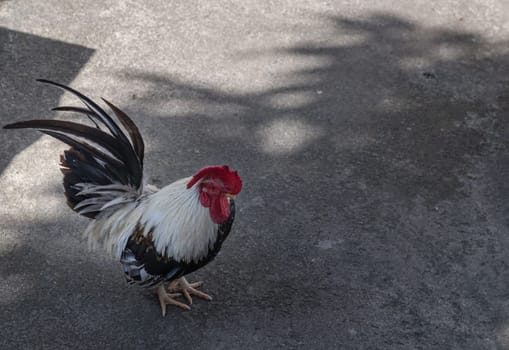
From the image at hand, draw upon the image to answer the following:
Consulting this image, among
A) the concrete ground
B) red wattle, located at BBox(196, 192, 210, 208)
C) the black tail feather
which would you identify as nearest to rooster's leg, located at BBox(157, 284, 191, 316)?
the concrete ground

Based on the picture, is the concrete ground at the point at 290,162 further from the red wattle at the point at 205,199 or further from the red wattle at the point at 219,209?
the red wattle at the point at 205,199

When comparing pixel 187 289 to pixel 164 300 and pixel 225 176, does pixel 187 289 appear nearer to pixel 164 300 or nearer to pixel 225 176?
pixel 164 300

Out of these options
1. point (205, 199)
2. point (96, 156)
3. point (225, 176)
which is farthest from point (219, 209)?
point (96, 156)

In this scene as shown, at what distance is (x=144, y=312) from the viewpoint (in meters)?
5.01

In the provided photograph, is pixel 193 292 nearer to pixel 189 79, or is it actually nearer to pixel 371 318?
pixel 371 318

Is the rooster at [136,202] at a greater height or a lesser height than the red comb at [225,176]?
lesser

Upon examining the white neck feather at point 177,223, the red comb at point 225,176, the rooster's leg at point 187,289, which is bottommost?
the rooster's leg at point 187,289

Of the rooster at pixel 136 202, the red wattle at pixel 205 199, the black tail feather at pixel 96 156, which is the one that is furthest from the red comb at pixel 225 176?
the black tail feather at pixel 96 156

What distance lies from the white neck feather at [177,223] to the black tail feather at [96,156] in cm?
Result: 24

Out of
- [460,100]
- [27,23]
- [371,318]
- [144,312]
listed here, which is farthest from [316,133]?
[27,23]

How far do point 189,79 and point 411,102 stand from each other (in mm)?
2237

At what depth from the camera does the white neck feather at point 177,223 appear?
4.44 meters

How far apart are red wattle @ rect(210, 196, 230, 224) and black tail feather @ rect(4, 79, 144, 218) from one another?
62cm

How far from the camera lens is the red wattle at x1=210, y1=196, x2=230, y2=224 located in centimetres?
438
